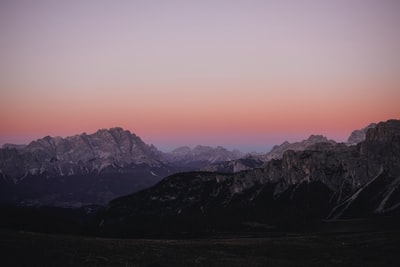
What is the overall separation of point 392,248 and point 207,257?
50452mm

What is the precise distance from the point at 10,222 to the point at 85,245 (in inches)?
4192

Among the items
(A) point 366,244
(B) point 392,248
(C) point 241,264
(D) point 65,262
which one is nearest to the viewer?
(D) point 65,262

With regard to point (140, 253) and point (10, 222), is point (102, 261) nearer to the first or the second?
point (140, 253)

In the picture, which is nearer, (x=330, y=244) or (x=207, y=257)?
(x=207, y=257)

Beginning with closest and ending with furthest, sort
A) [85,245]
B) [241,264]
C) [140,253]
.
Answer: [241,264]
[140,253]
[85,245]

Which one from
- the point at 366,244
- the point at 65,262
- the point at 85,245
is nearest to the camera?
the point at 65,262

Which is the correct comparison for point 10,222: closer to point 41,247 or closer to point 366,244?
point 41,247

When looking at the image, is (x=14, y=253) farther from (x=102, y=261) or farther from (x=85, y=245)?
(x=85, y=245)

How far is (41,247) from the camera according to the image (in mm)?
93125

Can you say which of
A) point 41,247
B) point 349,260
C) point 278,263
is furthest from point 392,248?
point 41,247

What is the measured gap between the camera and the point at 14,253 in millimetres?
81812

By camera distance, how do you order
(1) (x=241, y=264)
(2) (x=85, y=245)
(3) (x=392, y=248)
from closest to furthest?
(1) (x=241, y=264), (2) (x=85, y=245), (3) (x=392, y=248)

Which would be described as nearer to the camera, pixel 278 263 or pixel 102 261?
pixel 102 261

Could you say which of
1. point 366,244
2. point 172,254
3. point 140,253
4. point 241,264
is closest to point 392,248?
point 366,244
